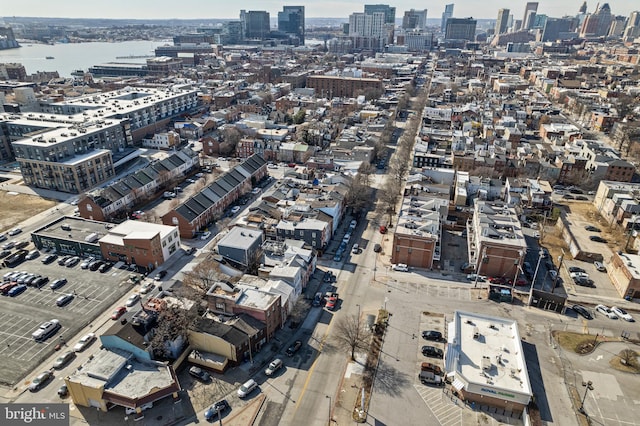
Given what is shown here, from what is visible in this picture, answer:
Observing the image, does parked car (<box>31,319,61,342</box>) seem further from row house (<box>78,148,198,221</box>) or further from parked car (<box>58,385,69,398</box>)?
row house (<box>78,148,198,221</box>)

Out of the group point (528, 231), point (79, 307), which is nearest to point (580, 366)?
point (528, 231)

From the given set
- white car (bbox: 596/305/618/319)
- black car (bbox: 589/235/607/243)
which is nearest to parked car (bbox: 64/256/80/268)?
white car (bbox: 596/305/618/319)

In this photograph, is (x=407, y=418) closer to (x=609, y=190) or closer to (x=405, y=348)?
(x=405, y=348)

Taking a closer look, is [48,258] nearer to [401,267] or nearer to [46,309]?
[46,309]

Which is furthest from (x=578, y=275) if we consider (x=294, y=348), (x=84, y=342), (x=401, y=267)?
(x=84, y=342)

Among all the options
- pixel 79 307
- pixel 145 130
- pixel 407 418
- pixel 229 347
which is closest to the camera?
pixel 407 418

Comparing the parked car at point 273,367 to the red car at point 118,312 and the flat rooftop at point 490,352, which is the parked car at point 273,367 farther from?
the red car at point 118,312
